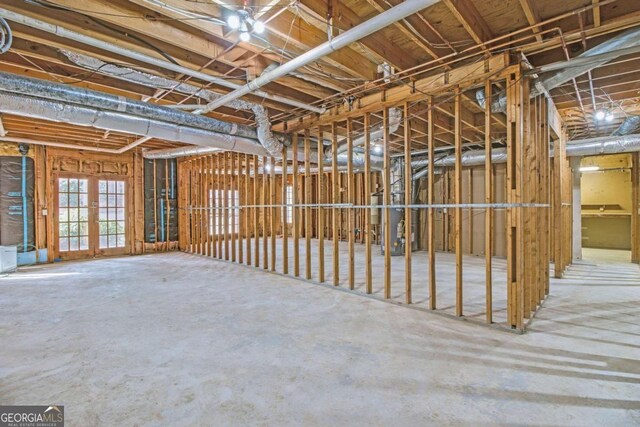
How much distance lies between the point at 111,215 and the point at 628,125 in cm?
1098

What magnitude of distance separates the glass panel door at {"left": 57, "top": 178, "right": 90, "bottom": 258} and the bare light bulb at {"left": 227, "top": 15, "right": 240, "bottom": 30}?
707 cm

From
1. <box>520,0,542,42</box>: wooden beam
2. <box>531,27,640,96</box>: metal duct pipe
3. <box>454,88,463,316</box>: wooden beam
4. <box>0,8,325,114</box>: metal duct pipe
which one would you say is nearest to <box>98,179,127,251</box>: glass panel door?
<box>0,8,325,114</box>: metal duct pipe

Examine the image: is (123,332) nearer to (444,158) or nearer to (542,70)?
(542,70)

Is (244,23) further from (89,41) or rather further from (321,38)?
(89,41)

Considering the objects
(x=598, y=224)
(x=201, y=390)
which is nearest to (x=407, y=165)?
(x=201, y=390)

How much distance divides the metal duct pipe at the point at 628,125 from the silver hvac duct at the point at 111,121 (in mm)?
6424

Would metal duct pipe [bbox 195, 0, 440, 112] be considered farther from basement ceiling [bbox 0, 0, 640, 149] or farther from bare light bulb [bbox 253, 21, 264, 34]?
bare light bulb [bbox 253, 21, 264, 34]

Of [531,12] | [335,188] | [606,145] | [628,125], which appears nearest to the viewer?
[531,12]

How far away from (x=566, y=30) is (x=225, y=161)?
5.90 meters

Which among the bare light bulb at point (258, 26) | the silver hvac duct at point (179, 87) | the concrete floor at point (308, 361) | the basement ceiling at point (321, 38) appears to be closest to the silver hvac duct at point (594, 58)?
the basement ceiling at point (321, 38)

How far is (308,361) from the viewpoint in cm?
243

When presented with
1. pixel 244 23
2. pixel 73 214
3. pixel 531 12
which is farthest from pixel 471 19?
pixel 73 214

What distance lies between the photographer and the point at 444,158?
24.6 ft

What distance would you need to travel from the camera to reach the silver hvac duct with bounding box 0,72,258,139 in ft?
10.4
